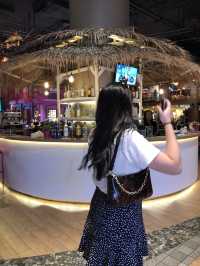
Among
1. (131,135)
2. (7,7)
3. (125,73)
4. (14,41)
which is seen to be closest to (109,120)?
(131,135)

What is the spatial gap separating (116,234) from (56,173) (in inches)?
123

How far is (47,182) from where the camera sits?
464cm

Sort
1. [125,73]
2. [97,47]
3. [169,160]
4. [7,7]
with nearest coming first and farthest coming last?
[169,160], [97,47], [125,73], [7,7]

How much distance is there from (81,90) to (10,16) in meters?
3.44

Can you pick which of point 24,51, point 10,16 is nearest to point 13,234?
point 24,51

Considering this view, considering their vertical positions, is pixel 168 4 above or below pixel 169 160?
above

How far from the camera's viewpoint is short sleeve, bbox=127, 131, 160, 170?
1332mm

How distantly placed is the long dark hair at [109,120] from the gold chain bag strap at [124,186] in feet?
Result: 0.13

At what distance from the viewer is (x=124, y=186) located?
56.0 inches

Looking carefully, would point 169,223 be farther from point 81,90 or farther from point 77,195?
point 81,90

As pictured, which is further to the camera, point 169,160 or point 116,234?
point 116,234

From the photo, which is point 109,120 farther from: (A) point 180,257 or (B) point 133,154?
(A) point 180,257

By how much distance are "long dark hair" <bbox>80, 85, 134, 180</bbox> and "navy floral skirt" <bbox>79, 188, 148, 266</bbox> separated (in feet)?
0.80

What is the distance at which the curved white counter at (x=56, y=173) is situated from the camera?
4.45 meters
